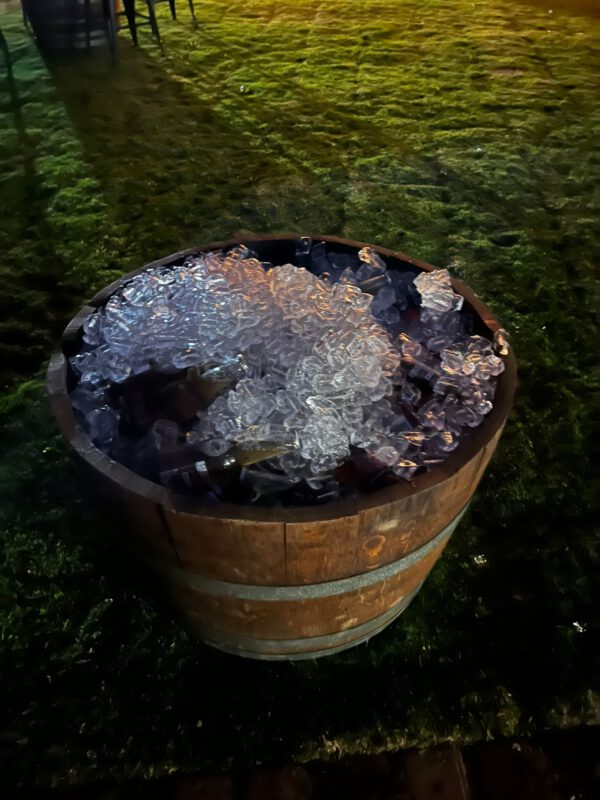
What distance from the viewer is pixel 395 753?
1.85 metres

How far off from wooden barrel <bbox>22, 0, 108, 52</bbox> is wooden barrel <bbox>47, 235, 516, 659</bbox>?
545cm

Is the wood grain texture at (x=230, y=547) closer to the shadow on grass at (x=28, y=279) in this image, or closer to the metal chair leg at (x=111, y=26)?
the shadow on grass at (x=28, y=279)

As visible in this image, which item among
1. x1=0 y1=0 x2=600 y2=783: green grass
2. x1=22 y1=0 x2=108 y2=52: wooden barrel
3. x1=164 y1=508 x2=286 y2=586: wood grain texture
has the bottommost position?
x1=0 y1=0 x2=600 y2=783: green grass

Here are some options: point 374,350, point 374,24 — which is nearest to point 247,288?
point 374,350

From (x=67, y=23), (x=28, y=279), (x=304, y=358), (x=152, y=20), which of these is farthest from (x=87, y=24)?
(x=304, y=358)

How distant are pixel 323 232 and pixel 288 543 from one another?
9.22 feet

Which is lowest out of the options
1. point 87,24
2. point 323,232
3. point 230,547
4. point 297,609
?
point 323,232

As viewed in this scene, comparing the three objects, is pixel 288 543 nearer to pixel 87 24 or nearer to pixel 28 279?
pixel 28 279

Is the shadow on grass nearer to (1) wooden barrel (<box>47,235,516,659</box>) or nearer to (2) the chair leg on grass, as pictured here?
(1) wooden barrel (<box>47,235,516,659</box>)

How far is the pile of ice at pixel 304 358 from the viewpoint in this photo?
1.54 m

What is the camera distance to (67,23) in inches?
239

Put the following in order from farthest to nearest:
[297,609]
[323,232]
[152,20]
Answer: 1. [152,20]
2. [323,232]
3. [297,609]

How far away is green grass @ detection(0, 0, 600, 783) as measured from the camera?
194 centimetres

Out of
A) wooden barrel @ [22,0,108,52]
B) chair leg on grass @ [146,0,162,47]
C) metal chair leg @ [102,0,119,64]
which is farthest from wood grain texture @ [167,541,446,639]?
chair leg on grass @ [146,0,162,47]
